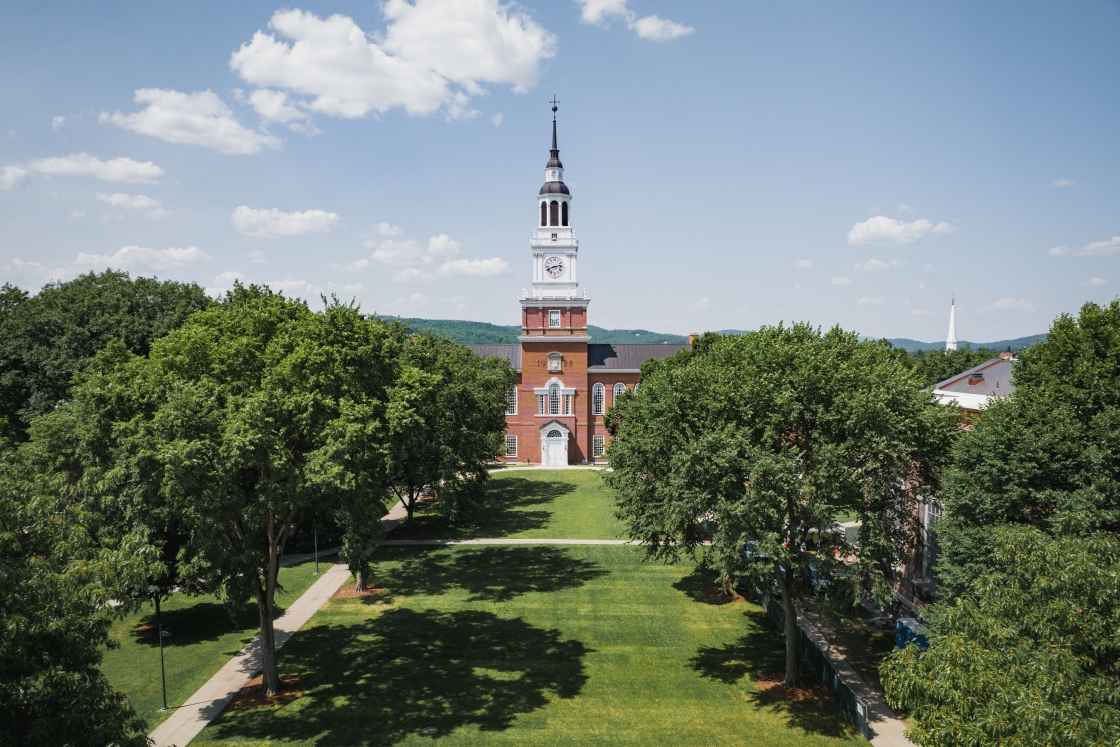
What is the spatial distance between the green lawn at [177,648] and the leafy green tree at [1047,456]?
18.8 m

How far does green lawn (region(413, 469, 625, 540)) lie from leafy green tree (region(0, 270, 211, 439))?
18.7 metres

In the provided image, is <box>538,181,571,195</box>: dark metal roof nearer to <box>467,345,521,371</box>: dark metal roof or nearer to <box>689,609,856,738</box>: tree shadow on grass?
<box>467,345,521,371</box>: dark metal roof

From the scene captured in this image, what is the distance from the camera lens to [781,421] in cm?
1777

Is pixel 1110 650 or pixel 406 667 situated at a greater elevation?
pixel 1110 650

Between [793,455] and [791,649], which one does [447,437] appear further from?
[793,455]

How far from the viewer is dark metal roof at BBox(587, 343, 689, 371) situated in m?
61.8

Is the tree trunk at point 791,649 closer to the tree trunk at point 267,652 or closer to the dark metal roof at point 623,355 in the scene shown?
the tree trunk at point 267,652

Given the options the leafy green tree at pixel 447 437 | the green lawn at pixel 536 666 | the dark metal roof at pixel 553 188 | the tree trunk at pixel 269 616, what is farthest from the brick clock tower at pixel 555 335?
the tree trunk at pixel 269 616

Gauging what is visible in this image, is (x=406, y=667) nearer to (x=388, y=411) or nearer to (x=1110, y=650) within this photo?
(x=388, y=411)

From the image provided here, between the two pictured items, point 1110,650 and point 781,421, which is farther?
point 781,421

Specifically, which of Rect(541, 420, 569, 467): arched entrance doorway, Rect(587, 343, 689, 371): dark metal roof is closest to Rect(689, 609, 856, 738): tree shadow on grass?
Rect(541, 420, 569, 467): arched entrance doorway

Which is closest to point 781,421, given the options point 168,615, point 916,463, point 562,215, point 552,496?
point 916,463

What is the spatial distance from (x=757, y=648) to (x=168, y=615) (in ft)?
71.6

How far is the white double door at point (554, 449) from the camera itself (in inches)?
2347
